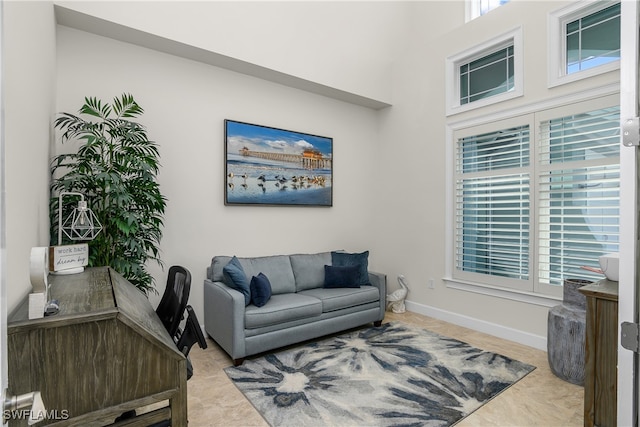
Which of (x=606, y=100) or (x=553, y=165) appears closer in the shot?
(x=606, y=100)

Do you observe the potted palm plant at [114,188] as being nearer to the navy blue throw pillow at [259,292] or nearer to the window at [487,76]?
the navy blue throw pillow at [259,292]

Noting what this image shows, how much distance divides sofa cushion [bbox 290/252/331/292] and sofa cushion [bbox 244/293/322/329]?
384 millimetres

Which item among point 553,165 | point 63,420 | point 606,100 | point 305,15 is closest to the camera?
point 63,420

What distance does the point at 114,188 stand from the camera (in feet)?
8.33

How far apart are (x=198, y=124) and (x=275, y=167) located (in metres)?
0.98

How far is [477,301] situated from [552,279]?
826 millimetres

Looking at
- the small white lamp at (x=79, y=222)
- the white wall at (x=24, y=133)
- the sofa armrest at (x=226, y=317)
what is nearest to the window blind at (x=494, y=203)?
the sofa armrest at (x=226, y=317)

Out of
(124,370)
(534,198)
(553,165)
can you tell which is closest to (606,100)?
(553,165)

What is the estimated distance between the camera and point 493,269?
3758 mm

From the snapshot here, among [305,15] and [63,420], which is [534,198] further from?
[63,420]

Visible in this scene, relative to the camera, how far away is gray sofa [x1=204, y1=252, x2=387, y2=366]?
2.95 meters

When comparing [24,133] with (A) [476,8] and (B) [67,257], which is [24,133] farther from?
(A) [476,8]

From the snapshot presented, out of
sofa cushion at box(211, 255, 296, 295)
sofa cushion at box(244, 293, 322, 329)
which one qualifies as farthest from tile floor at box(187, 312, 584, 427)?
sofa cushion at box(211, 255, 296, 295)

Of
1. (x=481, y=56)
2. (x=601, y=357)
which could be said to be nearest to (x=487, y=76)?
(x=481, y=56)
